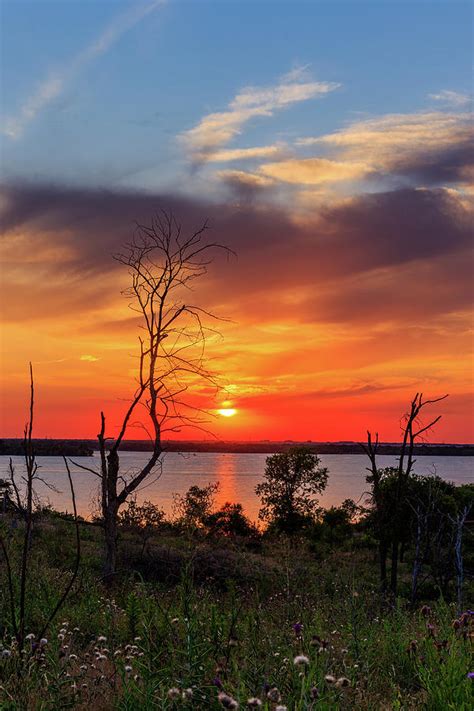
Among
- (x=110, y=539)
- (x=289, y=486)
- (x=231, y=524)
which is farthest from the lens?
(x=289, y=486)

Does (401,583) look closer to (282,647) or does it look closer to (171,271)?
(171,271)

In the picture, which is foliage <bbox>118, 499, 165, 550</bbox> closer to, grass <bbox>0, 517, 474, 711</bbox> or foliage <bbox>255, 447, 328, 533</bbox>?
foliage <bbox>255, 447, 328, 533</bbox>

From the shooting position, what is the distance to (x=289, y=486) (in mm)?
39875

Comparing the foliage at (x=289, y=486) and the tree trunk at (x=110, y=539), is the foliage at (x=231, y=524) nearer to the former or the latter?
the foliage at (x=289, y=486)

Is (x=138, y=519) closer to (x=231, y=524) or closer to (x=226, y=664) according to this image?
(x=231, y=524)

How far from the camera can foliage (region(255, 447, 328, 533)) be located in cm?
3922

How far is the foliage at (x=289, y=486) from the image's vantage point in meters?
39.2

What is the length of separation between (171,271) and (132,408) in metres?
3.65

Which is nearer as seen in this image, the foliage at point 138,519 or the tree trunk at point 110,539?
the tree trunk at point 110,539

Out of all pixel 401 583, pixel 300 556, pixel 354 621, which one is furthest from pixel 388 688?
pixel 300 556

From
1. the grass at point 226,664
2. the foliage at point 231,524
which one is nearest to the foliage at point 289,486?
the foliage at point 231,524

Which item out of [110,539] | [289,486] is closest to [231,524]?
[289,486]

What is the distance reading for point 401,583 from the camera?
78.8ft

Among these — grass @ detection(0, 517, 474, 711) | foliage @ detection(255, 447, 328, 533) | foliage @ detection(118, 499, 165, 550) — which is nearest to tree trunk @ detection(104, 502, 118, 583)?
grass @ detection(0, 517, 474, 711)
